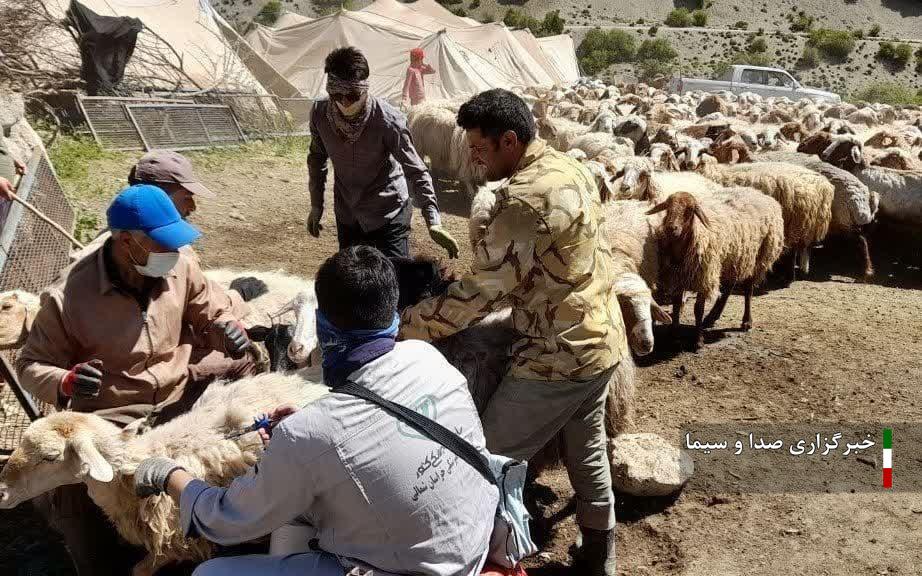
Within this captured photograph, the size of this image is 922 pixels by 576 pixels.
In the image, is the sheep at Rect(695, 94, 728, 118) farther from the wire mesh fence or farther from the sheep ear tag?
the sheep ear tag

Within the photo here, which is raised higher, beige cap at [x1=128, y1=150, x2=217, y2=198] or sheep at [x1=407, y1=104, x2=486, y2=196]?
beige cap at [x1=128, y1=150, x2=217, y2=198]

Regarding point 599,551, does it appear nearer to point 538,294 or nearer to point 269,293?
point 538,294

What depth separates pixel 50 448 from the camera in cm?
230

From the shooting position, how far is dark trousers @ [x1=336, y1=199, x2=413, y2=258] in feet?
14.5

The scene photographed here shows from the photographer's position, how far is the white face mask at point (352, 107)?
398 cm

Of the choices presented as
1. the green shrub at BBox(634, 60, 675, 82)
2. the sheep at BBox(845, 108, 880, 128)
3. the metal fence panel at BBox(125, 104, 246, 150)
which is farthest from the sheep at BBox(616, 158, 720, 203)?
the green shrub at BBox(634, 60, 675, 82)

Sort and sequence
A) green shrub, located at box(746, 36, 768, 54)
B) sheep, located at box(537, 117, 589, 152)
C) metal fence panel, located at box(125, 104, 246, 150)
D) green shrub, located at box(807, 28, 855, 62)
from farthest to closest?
green shrub, located at box(746, 36, 768, 54) → green shrub, located at box(807, 28, 855, 62) → sheep, located at box(537, 117, 589, 152) → metal fence panel, located at box(125, 104, 246, 150)

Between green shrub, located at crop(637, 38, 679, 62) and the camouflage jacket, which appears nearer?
the camouflage jacket

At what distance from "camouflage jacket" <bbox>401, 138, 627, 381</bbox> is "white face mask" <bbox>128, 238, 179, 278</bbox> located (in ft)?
3.11

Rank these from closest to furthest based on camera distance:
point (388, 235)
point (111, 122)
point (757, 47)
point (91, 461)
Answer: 1. point (91, 461)
2. point (388, 235)
3. point (111, 122)
4. point (757, 47)

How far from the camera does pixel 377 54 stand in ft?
70.6

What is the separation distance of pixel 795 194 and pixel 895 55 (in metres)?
57.4

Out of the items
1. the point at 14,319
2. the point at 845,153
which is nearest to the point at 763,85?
the point at 845,153

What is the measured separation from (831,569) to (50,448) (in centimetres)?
361
